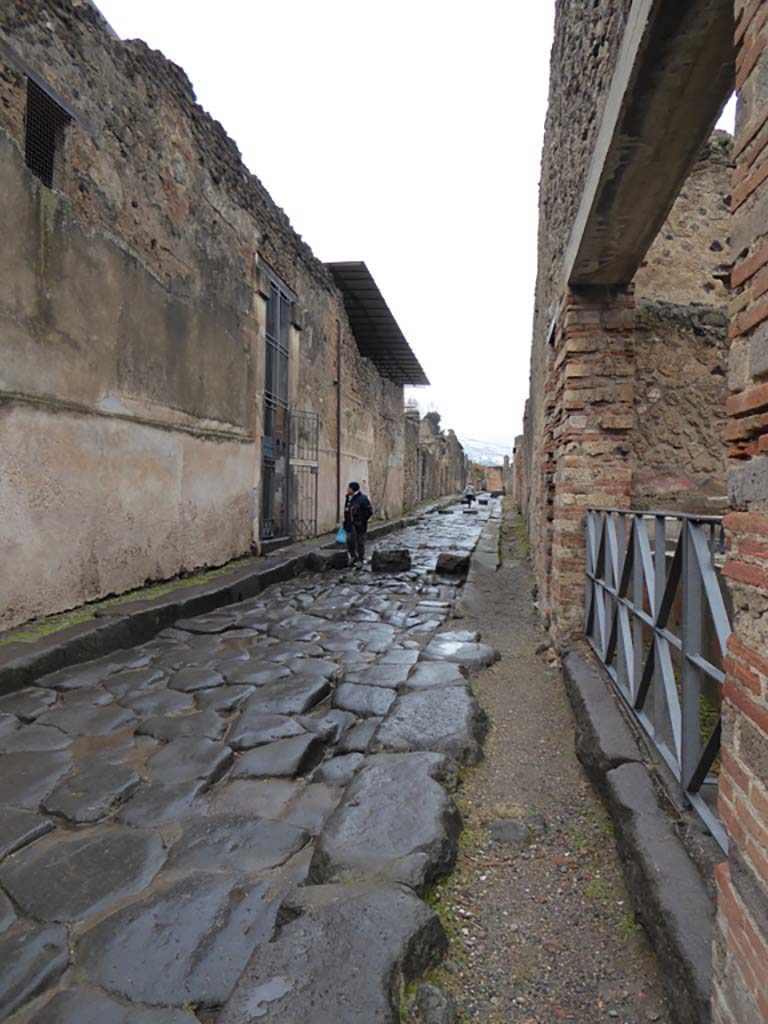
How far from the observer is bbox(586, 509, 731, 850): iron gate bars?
69.0 inches

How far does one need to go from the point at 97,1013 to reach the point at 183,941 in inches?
9.3

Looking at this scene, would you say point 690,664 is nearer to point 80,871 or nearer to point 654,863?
point 654,863

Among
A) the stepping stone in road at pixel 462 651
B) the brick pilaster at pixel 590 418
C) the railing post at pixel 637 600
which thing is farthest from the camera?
the stepping stone in road at pixel 462 651

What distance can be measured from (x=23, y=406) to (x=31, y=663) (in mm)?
1658

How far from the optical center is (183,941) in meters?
1.46

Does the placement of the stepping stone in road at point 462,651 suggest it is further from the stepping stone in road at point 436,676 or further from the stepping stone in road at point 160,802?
the stepping stone in road at point 160,802

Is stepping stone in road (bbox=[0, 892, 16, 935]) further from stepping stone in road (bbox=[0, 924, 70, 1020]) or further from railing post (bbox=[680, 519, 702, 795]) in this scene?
railing post (bbox=[680, 519, 702, 795])

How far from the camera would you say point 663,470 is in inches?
162

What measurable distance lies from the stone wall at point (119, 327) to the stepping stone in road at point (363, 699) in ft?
7.51

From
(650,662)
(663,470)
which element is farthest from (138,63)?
(650,662)

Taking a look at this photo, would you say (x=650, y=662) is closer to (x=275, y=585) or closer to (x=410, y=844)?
(x=410, y=844)

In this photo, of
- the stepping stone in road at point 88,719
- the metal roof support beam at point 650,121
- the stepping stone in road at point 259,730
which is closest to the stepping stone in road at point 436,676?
the stepping stone in road at point 259,730

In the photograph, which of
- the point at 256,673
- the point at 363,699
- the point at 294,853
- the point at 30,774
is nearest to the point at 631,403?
the point at 363,699

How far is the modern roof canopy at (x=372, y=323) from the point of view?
36.1 feet
